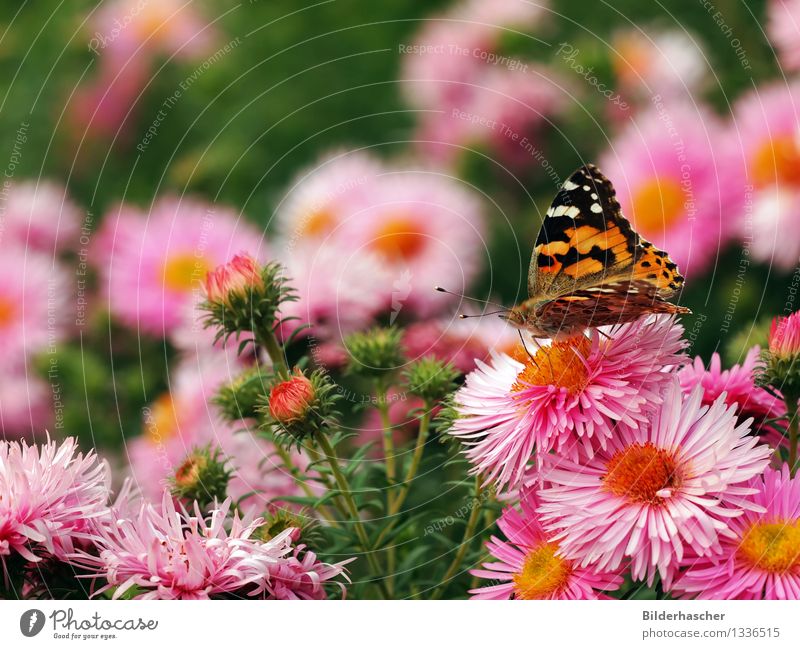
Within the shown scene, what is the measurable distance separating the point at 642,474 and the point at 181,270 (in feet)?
2.11

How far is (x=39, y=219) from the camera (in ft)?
4.10

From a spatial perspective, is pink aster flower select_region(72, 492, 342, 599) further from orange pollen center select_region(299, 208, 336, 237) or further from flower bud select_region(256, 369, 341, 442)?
orange pollen center select_region(299, 208, 336, 237)

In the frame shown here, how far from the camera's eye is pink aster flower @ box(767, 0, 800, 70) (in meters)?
0.99

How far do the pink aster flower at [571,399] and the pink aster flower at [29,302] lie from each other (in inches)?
26.7

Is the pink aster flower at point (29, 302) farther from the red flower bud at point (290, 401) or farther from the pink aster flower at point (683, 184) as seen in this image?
the pink aster flower at point (683, 184)

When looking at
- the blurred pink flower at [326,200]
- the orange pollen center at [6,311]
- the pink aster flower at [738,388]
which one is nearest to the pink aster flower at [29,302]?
the orange pollen center at [6,311]

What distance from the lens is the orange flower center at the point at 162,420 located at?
929 millimetres

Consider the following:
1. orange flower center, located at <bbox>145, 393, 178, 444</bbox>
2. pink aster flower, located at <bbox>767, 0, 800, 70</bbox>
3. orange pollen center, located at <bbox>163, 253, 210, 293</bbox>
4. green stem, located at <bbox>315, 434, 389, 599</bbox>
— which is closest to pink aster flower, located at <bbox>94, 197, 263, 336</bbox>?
orange pollen center, located at <bbox>163, 253, 210, 293</bbox>

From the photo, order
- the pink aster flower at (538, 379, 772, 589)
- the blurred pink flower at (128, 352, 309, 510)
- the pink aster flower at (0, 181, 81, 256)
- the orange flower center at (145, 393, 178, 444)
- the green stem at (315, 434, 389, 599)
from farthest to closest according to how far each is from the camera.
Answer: the pink aster flower at (0, 181, 81, 256), the orange flower center at (145, 393, 178, 444), the blurred pink flower at (128, 352, 309, 510), the green stem at (315, 434, 389, 599), the pink aster flower at (538, 379, 772, 589)

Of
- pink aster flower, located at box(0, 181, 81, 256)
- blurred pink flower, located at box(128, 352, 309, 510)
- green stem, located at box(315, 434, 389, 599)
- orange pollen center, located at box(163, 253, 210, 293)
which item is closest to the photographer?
green stem, located at box(315, 434, 389, 599)

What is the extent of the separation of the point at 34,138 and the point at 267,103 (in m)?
0.35

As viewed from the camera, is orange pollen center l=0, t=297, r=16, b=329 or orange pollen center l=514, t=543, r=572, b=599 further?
orange pollen center l=0, t=297, r=16, b=329

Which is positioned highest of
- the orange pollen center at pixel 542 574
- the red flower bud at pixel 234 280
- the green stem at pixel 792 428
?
the red flower bud at pixel 234 280

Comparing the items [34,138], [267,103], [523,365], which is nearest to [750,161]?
[523,365]
